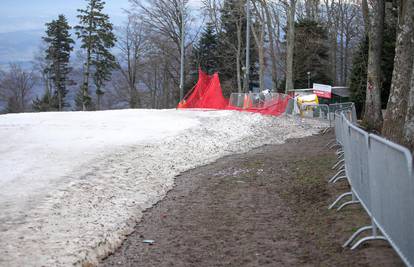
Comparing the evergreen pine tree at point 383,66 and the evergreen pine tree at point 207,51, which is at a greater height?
the evergreen pine tree at point 207,51

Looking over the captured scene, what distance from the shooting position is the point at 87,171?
1138cm

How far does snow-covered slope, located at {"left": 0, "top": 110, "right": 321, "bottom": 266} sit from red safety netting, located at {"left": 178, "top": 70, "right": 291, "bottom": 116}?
642cm

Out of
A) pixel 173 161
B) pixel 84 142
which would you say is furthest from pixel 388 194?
pixel 84 142

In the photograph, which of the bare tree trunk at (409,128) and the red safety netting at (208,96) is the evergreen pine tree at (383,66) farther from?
the bare tree trunk at (409,128)


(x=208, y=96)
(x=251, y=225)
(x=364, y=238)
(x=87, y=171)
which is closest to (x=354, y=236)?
(x=364, y=238)

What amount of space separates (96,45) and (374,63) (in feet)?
179

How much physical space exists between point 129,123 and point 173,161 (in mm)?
7815

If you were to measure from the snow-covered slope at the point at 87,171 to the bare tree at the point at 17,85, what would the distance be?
212 feet

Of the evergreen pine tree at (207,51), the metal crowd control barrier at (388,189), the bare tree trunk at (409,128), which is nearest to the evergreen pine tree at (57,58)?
the evergreen pine tree at (207,51)

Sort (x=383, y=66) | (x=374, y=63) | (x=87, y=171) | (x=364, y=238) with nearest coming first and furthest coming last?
(x=364, y=238)
(x=87, y=171)
(x=374, y=63)
(x=383, y=66)

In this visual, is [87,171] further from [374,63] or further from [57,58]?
[57,58]

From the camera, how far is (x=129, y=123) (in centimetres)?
2211

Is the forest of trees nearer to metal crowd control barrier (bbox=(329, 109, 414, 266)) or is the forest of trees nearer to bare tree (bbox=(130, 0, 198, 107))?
bare tree (bbox=(130, 0, 198, 107))

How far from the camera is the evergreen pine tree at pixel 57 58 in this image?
77938 mm
